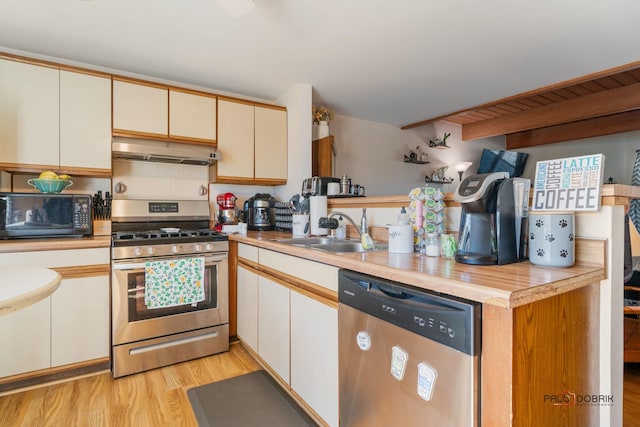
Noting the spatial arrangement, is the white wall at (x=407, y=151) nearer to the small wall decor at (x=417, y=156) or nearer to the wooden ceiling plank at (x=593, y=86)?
the small wall decor at (x=417, y=156)

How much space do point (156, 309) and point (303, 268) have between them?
1.25 meters

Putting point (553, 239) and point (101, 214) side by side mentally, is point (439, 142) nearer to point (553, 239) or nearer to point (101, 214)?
point (553, 239)

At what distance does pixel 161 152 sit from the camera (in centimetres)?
248

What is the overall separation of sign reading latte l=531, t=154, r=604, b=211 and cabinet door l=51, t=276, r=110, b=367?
2.43 metres

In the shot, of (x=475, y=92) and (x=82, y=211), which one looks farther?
(x=475, y=92)

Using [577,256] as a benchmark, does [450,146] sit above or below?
above

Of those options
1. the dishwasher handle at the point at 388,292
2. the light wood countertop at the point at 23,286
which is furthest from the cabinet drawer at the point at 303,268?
the light wood countertop at the point at 23,286

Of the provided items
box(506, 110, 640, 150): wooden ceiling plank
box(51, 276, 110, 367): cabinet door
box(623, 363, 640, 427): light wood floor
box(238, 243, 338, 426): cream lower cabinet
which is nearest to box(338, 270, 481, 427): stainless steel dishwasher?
box(238, 243, 338, 426): cream lower cabinet

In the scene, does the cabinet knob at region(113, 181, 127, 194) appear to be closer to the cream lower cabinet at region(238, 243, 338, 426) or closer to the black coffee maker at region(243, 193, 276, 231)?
the black coffee maker at region(243, 193, 276, 231)

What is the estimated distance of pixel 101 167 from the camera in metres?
2.36

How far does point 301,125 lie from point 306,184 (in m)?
0.65

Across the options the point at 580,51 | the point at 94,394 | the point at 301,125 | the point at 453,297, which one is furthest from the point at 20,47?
the point at 580,51

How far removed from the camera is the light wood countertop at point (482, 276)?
2.50ft

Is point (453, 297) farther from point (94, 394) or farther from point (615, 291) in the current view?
point (94, 394)
